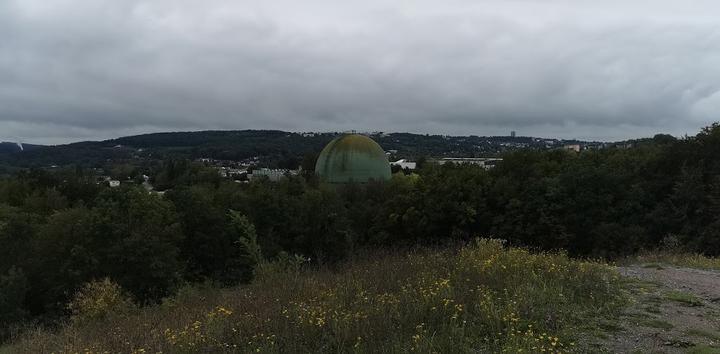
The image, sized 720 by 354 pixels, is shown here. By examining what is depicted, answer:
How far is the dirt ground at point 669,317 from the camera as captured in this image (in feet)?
19.2

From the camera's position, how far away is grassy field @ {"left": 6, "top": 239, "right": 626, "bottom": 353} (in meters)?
5.67

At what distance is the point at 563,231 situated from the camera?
33.3m

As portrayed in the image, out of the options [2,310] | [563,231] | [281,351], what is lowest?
[2,310]

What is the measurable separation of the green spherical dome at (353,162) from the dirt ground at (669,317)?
49.1m

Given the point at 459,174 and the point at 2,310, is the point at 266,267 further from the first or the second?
the point at 459,174

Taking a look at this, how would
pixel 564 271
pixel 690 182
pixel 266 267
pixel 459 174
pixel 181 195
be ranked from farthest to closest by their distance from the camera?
pixel 459 174, pixel 181 195, pixel 690 182, pixel 266 267, pixel 564 271

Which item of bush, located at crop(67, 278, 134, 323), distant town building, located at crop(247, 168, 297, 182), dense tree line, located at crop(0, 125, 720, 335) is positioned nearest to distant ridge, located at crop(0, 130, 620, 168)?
distant town building, located at crop(247, 168, 297, 182)

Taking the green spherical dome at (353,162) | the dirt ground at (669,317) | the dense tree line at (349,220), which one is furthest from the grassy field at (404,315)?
the green spherical dome at (353,162)

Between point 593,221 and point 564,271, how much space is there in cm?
2738

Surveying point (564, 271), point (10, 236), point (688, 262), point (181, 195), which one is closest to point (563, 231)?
point (688, 262)

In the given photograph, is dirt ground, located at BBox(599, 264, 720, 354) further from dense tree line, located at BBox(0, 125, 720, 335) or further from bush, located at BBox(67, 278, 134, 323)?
dense tree line, located at BBox(0, 125, 720, 335)

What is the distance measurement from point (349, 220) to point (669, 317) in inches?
1374

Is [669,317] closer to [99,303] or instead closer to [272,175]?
[99,303]

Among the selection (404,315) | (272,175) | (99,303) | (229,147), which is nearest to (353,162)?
(272,175)
